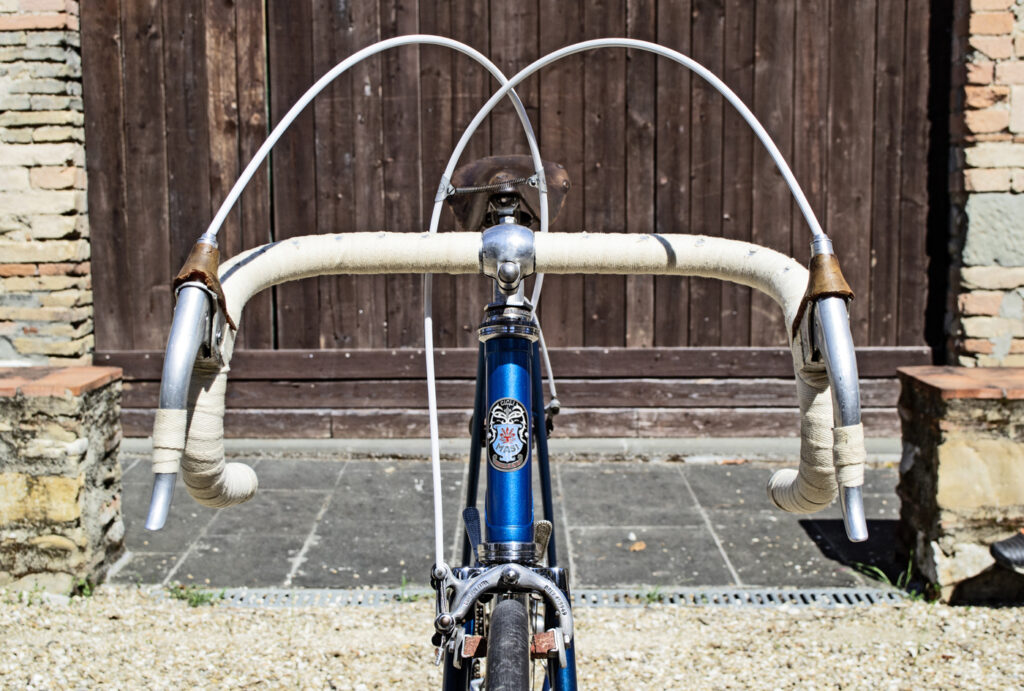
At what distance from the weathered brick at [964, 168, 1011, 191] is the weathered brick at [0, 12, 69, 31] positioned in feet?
16.0

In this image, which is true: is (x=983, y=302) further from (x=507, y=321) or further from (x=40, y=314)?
(x=40, y=314)

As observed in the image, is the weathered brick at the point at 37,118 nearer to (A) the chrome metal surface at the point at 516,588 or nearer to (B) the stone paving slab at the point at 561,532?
(B) the stone paving slab at the point at 561,532

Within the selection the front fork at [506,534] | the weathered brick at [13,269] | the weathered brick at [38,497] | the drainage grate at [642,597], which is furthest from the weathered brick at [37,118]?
the front fork at [506,534]

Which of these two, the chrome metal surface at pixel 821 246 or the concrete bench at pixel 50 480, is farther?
the concrete bench at pixel 50 480

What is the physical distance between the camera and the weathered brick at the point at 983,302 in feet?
16.6

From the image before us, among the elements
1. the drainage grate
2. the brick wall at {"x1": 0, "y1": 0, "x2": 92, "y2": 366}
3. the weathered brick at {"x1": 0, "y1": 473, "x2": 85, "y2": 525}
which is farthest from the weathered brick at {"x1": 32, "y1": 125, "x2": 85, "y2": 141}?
the drainage grate

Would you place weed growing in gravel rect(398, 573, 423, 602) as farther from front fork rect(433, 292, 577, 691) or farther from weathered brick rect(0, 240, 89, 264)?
weathered brick rect(0, 240, 89, 264)

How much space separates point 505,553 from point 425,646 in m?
1.74

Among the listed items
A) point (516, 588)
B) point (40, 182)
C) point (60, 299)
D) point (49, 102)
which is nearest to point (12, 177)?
point (40, 182)

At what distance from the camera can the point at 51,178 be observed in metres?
5.10

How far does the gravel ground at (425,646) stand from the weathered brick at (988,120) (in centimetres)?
272

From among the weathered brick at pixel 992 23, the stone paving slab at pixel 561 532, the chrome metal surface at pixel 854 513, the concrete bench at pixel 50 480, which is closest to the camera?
the chrome metal surface at pixel 854 513

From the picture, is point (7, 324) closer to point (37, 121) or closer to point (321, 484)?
point (37, 121)

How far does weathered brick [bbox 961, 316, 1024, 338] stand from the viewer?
5.02 metres
